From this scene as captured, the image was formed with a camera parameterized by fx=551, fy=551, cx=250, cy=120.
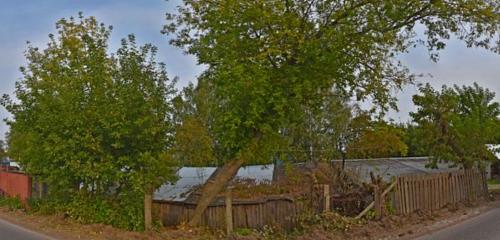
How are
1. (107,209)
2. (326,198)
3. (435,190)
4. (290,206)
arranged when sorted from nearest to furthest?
(107,209) < (290,206) < (326,198) < (435,190)

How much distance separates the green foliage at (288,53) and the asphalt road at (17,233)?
4.88 m

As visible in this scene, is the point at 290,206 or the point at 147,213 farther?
the point at 290,206

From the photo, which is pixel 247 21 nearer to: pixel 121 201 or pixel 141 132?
pixel 141 132

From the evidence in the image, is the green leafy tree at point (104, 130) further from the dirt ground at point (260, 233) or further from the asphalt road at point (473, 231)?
the asphalt road at point (473, 231)

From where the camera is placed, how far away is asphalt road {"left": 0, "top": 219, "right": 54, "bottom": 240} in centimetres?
1267

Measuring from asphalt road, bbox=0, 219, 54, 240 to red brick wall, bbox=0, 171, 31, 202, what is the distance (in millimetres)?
5035

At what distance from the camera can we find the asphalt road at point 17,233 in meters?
12.7

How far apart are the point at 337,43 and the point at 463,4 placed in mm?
3577

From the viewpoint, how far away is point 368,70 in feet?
47.1

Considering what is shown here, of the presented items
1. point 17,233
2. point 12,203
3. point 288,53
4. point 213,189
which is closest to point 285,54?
point 288,53

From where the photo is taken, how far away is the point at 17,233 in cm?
1343

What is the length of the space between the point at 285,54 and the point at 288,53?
147 millimetres

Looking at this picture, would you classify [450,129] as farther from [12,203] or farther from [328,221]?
[12,203]

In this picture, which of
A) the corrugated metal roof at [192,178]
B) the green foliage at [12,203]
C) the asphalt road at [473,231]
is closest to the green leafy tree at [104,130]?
the corrugated metal roof at [192,178]
